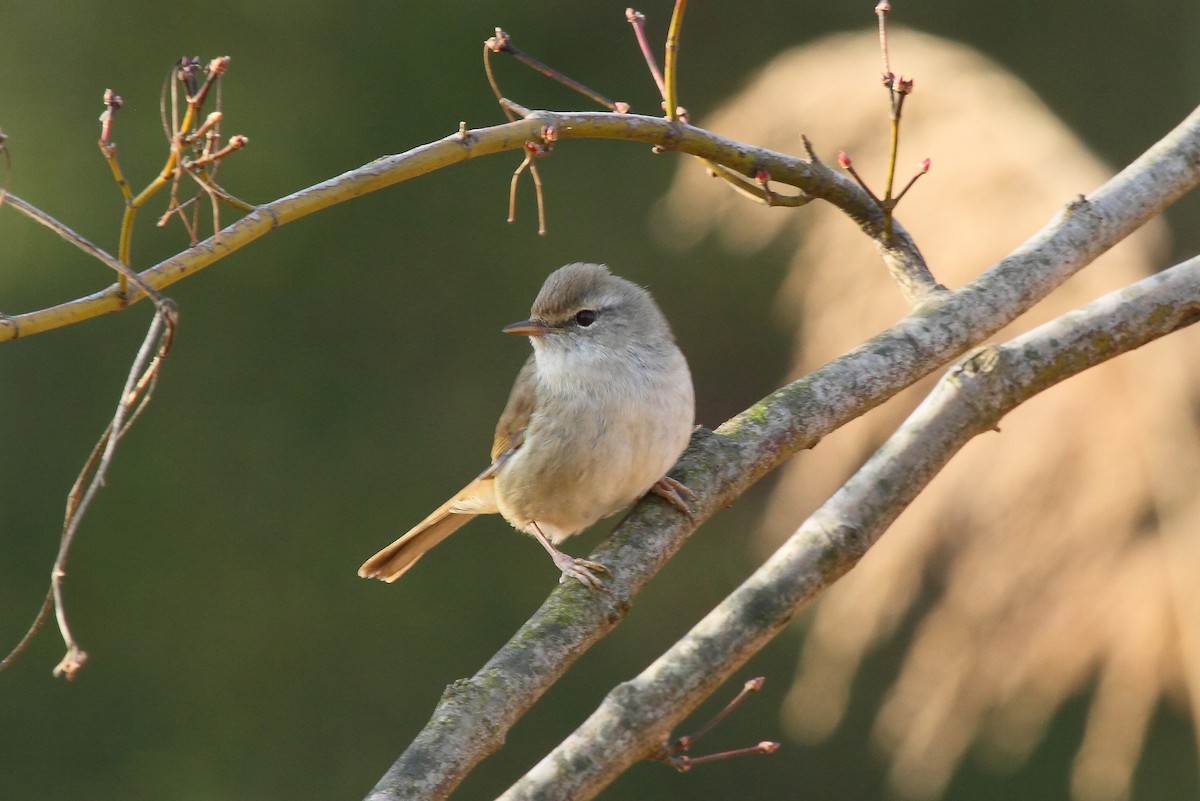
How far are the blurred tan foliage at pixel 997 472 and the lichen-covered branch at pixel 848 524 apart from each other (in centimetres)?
99

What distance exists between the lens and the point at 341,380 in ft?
20.8

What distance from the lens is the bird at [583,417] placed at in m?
2.34

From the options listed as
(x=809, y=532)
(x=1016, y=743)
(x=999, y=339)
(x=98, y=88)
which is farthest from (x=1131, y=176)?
(x=98, y=88)

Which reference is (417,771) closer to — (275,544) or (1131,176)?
(1131,176)

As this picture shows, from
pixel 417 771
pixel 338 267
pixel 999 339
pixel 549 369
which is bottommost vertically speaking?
pixel 417 771

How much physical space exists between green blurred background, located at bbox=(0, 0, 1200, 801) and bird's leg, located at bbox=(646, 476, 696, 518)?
3913 mm

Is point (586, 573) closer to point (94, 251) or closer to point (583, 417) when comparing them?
point (583, 417)

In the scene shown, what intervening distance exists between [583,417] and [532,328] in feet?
0.80

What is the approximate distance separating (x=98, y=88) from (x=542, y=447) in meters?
4.72

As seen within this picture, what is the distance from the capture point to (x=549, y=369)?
260 cm

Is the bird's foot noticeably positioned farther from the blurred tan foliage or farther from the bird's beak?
the blurred tan foliage

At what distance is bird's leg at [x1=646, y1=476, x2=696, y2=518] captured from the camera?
6.98 feet

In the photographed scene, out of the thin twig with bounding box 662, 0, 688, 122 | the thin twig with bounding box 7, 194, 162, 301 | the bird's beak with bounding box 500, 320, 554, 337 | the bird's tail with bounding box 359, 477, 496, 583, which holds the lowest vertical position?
the bird's tail with bounding box 359, 477, 496, 583

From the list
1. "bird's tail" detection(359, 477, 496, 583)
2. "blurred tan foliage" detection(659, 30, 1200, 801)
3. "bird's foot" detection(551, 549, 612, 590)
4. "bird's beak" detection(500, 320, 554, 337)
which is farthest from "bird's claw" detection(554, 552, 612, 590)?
"blurred tan foliage" detection(659, 30, 1200, 801)
